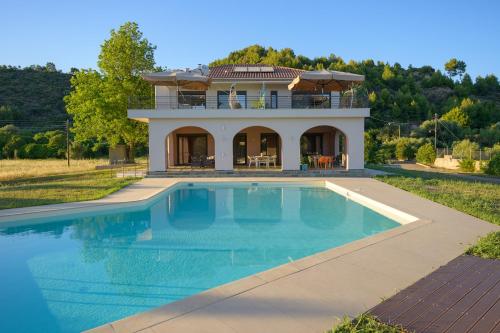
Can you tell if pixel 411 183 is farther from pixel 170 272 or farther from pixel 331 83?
pixel 170 272

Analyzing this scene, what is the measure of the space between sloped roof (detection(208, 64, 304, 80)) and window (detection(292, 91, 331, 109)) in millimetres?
1298

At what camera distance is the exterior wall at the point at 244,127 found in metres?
18.2

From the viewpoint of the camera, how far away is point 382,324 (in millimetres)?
3598

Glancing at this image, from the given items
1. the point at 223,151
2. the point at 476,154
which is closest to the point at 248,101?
the point at 223,151

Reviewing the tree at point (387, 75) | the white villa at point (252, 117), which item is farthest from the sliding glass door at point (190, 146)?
the tree at point (387, 75)

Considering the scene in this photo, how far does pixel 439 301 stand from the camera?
4141 millimetres

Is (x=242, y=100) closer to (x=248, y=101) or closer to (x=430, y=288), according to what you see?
(x=248, y=101)

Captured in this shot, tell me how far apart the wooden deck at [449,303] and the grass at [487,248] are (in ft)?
1.88

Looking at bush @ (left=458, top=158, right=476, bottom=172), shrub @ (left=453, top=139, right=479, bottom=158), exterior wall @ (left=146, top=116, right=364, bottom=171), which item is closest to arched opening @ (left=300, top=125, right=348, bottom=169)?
exterior wall @ (left=146, top=116, right=364, bottom=171)

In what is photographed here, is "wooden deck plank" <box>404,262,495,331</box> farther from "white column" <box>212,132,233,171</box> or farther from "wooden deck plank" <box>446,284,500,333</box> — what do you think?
"white column" <box>212,132,233,171</box>

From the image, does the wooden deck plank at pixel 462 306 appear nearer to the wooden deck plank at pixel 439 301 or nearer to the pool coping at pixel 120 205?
the wooden deck plank at pixel 439 301

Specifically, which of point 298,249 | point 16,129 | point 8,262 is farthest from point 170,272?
point 16,129

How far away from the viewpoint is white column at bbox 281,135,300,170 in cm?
1847

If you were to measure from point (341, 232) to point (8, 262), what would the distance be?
7287mm
